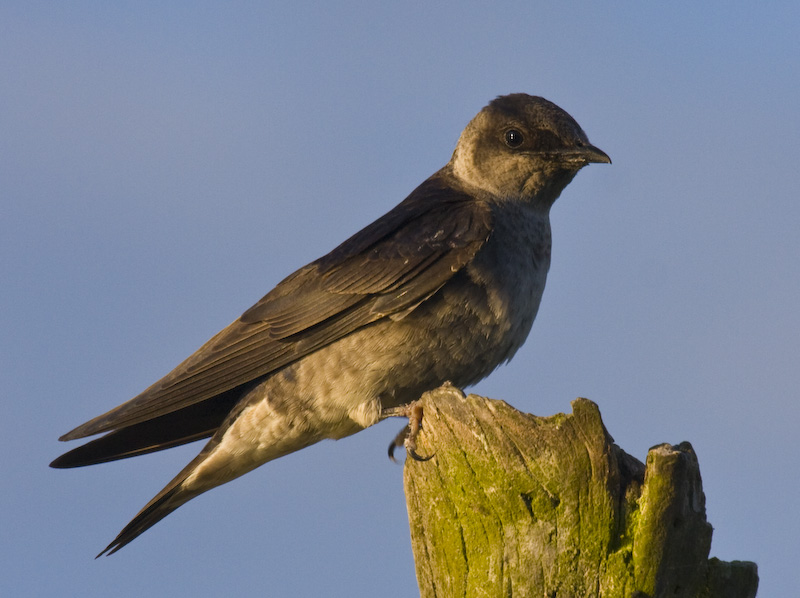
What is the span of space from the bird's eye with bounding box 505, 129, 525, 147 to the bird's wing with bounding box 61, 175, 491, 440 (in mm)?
699

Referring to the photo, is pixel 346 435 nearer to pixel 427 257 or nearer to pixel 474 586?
pixel 427 257

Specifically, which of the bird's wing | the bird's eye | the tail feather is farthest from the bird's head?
the tail feather

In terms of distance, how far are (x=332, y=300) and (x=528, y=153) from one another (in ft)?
6.01

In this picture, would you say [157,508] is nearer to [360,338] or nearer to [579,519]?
[360,338]

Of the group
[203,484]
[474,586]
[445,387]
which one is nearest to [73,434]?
[203,484]

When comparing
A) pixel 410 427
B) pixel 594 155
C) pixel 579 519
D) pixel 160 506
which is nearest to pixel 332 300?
pixel 410 427

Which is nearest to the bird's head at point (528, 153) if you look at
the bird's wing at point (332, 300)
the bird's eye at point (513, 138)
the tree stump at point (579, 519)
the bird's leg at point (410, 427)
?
the bird's eye at point (513, 138)

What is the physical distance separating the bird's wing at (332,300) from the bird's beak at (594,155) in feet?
2.89

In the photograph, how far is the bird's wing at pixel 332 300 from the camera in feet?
19.9

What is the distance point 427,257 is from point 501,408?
2.36 meters

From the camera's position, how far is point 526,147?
23.1 feet

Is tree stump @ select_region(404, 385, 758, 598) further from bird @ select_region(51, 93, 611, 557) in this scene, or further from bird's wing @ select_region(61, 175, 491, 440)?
bird's wing @ select_region(61, 175, 491, 440)

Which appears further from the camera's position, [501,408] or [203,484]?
[203,484]

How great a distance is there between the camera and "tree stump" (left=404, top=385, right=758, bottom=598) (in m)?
3.56
